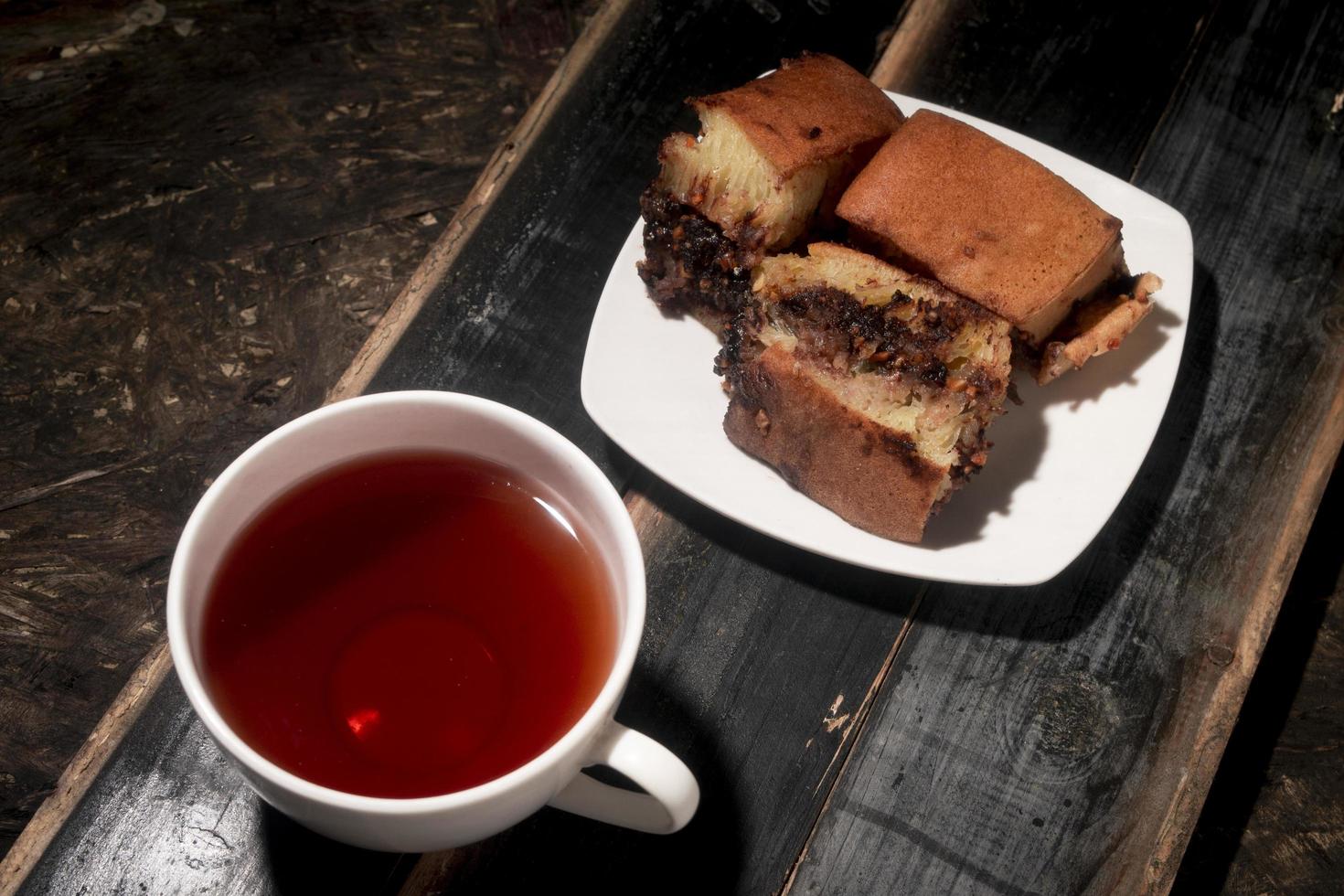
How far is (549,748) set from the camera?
1105 mm

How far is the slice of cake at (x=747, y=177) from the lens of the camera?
61.7 inches

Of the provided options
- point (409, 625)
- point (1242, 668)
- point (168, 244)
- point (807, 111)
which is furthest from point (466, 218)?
point (1242, 668)

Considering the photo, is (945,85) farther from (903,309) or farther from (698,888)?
(698,888)

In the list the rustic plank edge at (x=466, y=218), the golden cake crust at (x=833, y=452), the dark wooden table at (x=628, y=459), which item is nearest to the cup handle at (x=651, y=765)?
the dark wooden table at (x=628, y=459)

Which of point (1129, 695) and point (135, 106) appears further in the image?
point (135, 106)

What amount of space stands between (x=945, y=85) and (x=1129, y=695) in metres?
1.05

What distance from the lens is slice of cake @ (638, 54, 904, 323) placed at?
1.57 m

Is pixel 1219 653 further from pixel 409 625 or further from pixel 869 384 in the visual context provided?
pixel 409 625

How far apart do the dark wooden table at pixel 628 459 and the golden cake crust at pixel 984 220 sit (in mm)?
388

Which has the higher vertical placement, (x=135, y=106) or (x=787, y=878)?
(x=135, y=106)

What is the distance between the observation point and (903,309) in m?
1.50

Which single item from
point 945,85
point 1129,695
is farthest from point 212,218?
point 1129,695

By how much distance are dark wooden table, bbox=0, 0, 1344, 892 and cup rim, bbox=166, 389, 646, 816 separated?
48 centimetres

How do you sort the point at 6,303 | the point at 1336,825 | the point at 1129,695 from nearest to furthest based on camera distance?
the point at 1129,695
the point at 1336,825
the point at 6,303
